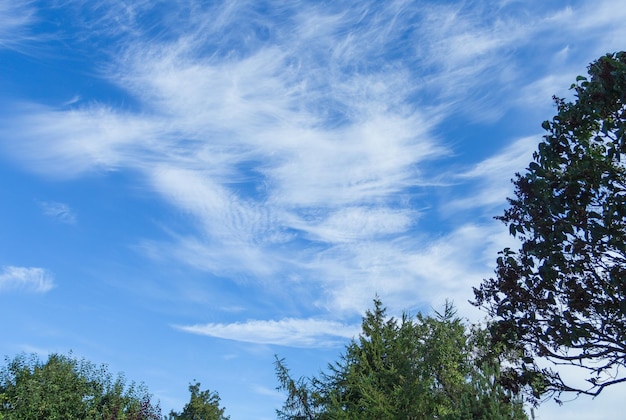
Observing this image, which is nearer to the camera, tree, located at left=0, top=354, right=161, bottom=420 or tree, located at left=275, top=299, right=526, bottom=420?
tree, located at left=275, top=299, right=526, bottom=420

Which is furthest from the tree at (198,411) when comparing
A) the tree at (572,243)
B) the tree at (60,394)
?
the tree at (572,243)

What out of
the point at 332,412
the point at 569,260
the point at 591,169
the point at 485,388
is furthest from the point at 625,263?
the point at 332,412

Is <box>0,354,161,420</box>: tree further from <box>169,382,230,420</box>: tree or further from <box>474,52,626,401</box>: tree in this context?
<box>474,52,626,401</box>: tree

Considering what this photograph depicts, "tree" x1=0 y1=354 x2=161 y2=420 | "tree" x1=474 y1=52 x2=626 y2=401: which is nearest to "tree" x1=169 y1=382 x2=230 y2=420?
"tree" x1=0 y1=354 x2=161 y2=420

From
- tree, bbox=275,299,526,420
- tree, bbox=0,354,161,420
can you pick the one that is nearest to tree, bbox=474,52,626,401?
tree, bbox=275,299,526,420

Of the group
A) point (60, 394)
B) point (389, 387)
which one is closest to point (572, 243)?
point (389, 387)

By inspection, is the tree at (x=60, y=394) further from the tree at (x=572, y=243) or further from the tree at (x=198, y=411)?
the tree at (x=572, y=243)

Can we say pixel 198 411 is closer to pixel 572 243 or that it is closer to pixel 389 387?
pixel 389 387

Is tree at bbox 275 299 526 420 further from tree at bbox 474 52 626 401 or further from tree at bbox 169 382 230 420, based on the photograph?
tree at bbox 169 382 230 420

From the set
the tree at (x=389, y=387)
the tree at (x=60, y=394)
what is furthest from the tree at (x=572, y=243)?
the tree at (x=60, y=394)

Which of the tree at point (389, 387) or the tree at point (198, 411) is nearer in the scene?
the tree at point (389, 387)

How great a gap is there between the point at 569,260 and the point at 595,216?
49.9 inches

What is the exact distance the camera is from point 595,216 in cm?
1192

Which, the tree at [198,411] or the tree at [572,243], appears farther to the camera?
the tree at [198,411]
